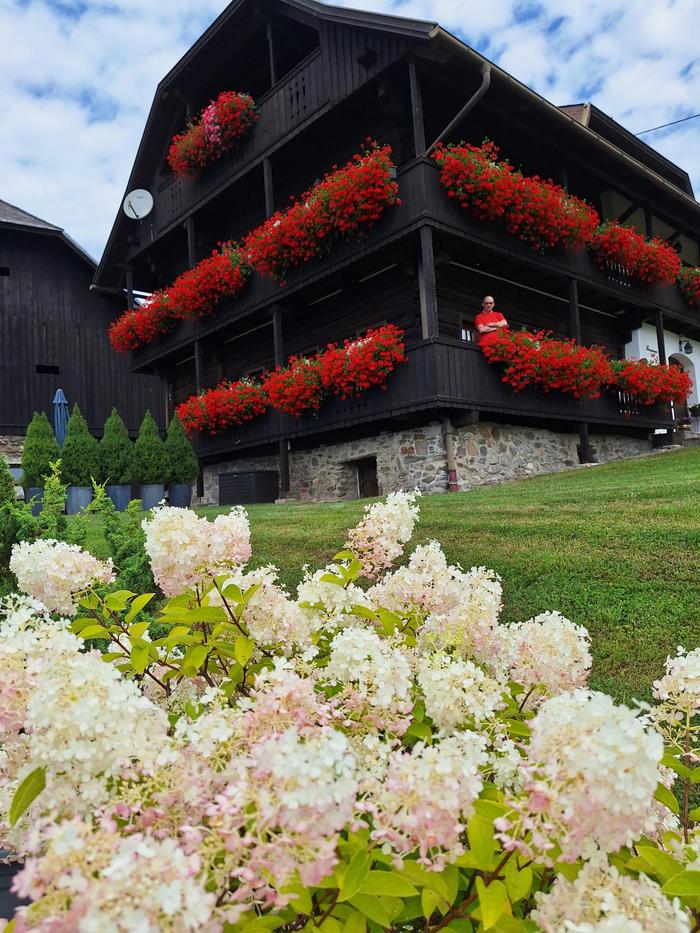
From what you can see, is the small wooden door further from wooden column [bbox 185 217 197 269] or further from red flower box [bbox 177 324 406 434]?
wooden column [bbox 185 217 197 269]

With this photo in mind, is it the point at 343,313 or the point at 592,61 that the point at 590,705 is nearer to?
the point at 343,313

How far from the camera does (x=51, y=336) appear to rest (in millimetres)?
16609

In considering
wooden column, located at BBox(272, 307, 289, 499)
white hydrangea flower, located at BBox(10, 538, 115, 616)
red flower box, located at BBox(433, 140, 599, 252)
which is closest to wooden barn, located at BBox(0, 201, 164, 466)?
wooden column, located at BBox(272, 307, 289, 499)

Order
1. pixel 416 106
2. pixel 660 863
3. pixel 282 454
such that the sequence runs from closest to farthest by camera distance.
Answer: pixel 660 863 < pixel 416 106 < pixel 282 454

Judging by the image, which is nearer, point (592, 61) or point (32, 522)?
point (32, 522)

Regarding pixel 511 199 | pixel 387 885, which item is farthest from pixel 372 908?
pixel 511 199

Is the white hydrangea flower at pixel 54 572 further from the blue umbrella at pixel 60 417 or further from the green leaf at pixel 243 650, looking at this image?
the blue umbrella at pixel 60 417

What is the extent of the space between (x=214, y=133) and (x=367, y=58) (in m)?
3.66

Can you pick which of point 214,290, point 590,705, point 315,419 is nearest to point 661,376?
point 315,419

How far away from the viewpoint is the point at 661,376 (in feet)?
38.6

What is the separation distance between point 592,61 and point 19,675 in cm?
1612

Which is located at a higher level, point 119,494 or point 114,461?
point 114,461

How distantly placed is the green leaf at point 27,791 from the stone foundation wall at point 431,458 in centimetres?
794

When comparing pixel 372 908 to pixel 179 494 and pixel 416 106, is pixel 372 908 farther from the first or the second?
pixel 179 494
